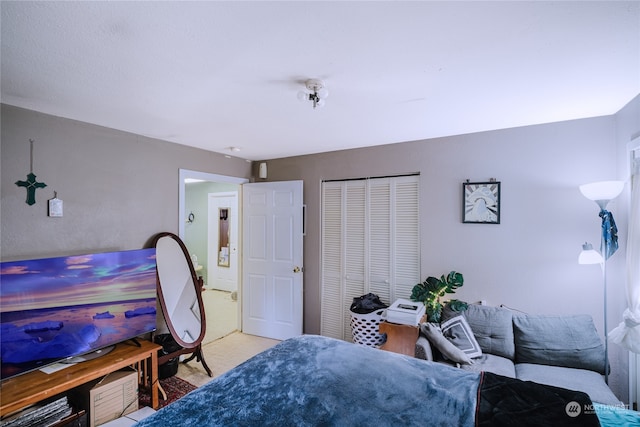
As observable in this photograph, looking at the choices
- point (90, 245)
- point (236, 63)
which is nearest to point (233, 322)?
point (90, 245)

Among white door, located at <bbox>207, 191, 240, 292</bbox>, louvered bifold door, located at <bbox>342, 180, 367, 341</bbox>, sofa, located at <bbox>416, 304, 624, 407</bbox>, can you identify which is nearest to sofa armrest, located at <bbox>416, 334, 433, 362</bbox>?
sofa, located at <bbox>416, 304, 624, 407</bbox>

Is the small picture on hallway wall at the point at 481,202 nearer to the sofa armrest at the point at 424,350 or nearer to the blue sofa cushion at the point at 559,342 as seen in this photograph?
the blue sofa cushion at the point at 559,342

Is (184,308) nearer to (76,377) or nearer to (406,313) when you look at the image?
(76,377)

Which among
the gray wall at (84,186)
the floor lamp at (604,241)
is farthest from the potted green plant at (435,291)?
the gray wall at (84,186)

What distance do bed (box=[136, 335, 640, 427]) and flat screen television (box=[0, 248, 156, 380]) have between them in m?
1.32

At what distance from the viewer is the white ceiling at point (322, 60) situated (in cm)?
117

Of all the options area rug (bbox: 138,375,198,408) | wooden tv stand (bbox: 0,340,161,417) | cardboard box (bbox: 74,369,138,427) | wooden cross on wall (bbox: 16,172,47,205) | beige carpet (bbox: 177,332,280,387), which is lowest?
beige carpet (bbox: 177,332,280,387)

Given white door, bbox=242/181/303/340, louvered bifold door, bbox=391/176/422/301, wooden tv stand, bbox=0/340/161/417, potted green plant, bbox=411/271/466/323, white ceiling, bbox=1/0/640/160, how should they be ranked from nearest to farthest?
white ceiling, bbox=1/0/640/160 < wooden tv stand, bbox=0/340/161/417 < potted green plant, bbox=411/271/466/323 < louvered bifold door, bbox=391/176/422/301 < white door, bbox=242/181/303/340

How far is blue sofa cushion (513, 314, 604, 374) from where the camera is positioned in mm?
2213

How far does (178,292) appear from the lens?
10.0 ft

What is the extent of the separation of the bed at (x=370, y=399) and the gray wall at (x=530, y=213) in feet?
5.12

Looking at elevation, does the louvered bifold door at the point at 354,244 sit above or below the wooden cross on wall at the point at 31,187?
below

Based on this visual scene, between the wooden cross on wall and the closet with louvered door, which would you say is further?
the closet with louvered door

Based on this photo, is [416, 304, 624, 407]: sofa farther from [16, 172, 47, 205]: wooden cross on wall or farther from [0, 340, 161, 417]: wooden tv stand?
[16, 172, 47, 205]: wooden cross on wall
